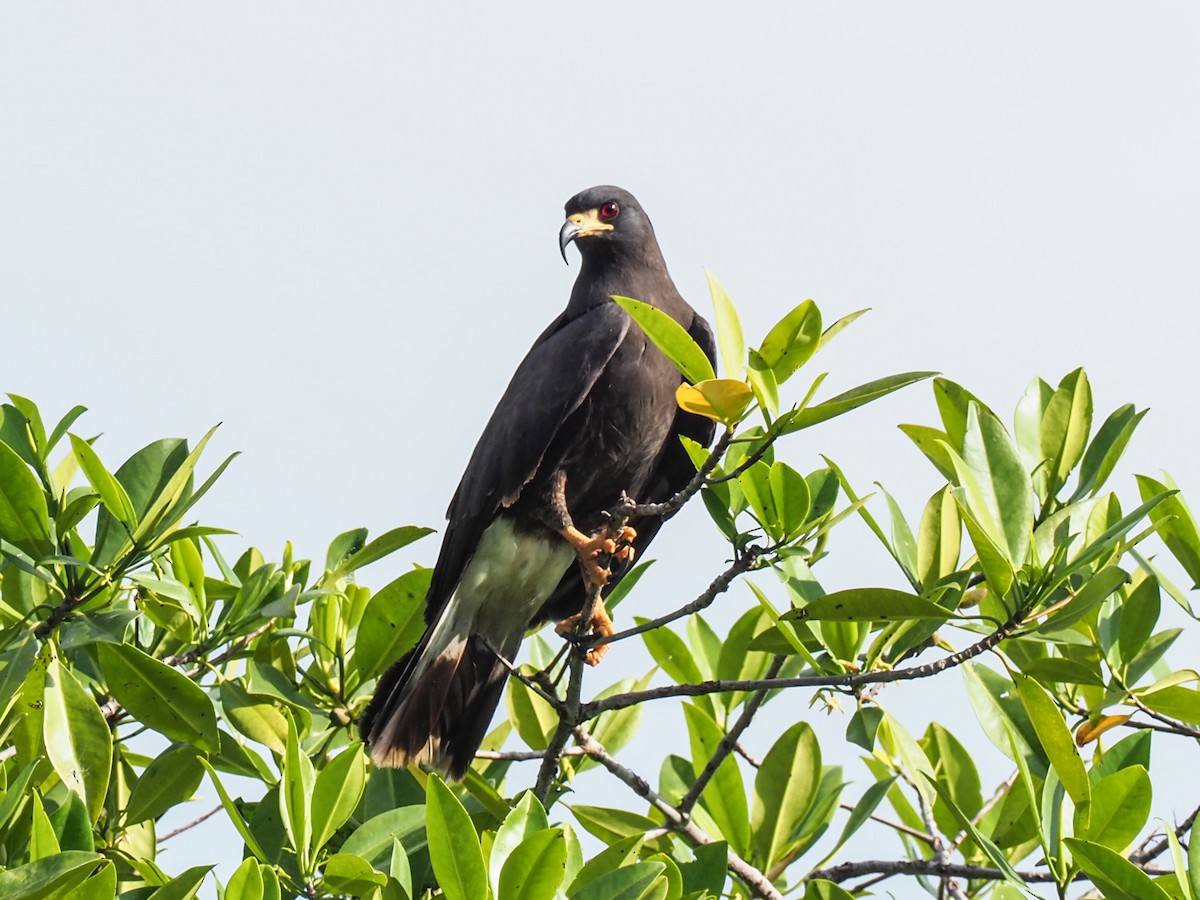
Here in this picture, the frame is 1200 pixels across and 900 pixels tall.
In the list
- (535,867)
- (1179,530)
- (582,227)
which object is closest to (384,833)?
(535,867)

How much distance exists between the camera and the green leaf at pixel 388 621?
174 inches

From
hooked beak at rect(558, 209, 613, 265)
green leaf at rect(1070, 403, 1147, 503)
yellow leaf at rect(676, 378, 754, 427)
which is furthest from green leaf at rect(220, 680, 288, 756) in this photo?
hooked beak at rect(558, 209, 613, 265)

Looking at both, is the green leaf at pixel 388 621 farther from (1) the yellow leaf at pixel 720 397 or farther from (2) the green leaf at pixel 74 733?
(1) the yellow leaf at pixel 720 397

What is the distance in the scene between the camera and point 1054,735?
9.73 feet

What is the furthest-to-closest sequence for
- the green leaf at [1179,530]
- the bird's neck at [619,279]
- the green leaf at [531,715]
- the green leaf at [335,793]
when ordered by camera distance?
the bird's neck at [619,279]
the green leaf at [531,715]
the green leaf at [1179,530]
the green leaf at [335,793]

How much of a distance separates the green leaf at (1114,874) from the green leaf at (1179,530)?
1036mm

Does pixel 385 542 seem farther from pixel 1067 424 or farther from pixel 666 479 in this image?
pixel 1067 424

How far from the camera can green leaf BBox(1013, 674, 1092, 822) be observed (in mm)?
2969

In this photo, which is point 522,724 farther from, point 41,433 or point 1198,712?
point 1198,712

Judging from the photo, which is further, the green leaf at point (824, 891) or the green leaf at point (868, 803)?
the green leaf at point (868, 803)

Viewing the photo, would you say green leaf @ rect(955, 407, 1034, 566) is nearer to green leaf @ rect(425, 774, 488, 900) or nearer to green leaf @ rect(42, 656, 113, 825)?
green leaf @ rect(425, 774, 488, 900)

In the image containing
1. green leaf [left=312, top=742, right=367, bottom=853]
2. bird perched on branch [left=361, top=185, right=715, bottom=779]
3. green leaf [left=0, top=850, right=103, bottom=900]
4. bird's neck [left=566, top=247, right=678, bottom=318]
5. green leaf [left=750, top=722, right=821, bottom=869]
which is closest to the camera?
green leaf [left=0, top=850, right=103, bottom=900]

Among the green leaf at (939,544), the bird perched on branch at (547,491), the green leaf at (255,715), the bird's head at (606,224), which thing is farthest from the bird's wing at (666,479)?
the green leaf at (939,544)

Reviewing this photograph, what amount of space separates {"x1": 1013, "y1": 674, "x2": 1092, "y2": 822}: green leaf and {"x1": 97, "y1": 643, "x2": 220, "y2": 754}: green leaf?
192cm
